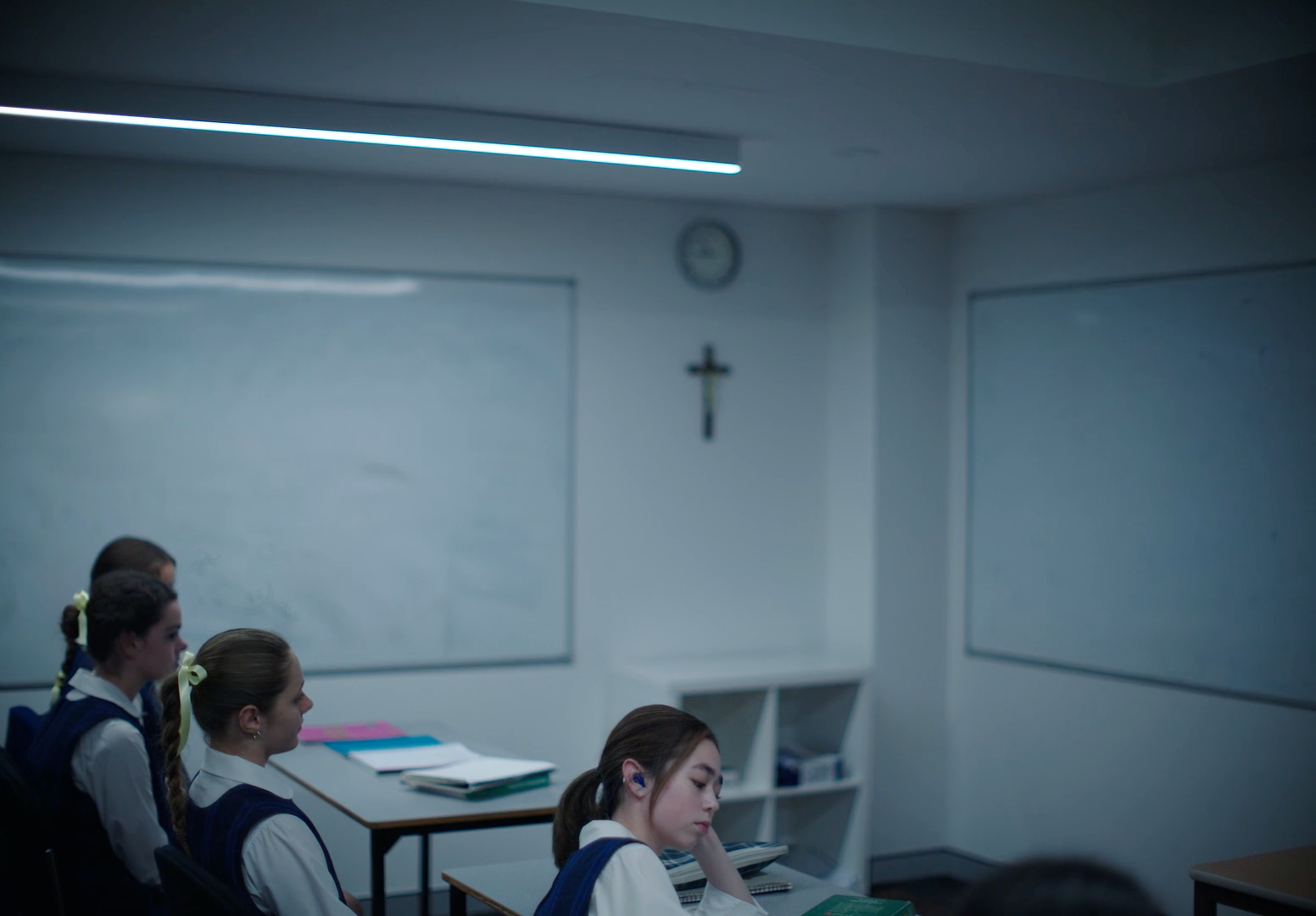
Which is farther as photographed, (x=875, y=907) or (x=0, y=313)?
(x=0, y=313)

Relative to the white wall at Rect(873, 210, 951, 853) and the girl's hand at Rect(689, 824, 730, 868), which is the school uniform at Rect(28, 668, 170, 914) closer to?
the girl's hand at Rect(689, 824, 730, 868)

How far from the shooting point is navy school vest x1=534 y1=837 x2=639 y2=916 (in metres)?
2.01

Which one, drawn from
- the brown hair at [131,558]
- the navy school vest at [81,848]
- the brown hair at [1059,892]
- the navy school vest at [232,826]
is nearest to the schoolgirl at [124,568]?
the brown hair at [131,558]

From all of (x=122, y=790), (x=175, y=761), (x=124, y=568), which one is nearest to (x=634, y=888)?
(x=175, y=761)

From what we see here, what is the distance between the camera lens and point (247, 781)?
7.64 feet

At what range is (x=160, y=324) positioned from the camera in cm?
426

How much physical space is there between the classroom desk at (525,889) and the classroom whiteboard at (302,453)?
1869 millimetres

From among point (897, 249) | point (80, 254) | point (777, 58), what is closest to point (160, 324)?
point (80, 254)

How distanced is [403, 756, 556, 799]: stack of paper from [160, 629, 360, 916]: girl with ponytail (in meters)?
0.82

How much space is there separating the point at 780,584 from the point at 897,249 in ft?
4.96

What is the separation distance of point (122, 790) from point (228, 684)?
0.68m

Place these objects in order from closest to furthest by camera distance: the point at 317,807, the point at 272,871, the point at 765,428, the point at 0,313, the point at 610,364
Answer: the point at 272,871, the point at 0,313, the point at 317,807, the point at 610,364, the point at 765,428

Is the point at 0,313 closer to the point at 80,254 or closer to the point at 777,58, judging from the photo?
the point at 80,254

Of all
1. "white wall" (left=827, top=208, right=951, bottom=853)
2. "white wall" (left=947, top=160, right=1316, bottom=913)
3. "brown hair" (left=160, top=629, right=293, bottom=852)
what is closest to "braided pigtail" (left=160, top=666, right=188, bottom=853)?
"brown hair" (left=160, top=629, right=293, bottom=852)
